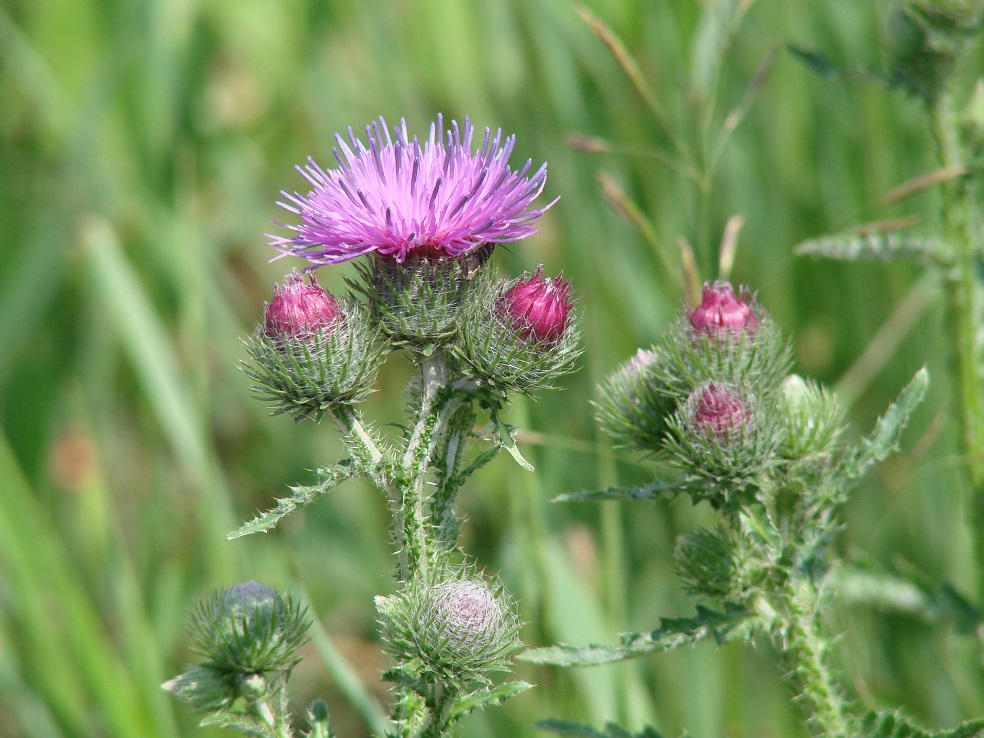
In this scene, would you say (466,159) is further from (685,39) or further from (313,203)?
(685,39)

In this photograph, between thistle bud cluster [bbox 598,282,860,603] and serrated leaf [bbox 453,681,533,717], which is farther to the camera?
thistle bud cluster [bbox 598,282,860,603]

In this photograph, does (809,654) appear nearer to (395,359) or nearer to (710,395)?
(710,395)

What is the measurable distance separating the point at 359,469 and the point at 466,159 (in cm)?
59

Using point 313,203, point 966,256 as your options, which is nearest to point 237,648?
point 313,203

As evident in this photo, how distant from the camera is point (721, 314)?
5.87 feet

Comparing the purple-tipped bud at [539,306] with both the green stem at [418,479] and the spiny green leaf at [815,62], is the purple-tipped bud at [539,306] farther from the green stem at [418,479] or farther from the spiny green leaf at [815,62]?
the spiny green leaf at [815,62]

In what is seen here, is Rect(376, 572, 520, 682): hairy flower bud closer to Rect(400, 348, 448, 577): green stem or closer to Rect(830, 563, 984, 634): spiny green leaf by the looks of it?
Rect(400, 348, 448, 577): green stem

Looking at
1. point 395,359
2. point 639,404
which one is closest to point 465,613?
point 639,404

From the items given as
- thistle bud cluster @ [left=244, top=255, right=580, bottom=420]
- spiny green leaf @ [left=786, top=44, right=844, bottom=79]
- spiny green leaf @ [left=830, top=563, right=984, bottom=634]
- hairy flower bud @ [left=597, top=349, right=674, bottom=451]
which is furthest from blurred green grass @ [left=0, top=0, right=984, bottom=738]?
thistle bud cluster @ [left=244, top=255, right=580, bottom=420]

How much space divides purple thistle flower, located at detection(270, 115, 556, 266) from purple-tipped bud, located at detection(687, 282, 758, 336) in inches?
14.5

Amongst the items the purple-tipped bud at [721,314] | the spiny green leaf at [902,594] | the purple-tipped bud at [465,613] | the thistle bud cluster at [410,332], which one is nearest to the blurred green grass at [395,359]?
the spiny green leaf at [902,594]

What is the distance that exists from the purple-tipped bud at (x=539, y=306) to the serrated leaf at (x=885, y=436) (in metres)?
0.56

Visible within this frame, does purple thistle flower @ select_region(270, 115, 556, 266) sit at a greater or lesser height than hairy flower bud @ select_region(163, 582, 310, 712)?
greater

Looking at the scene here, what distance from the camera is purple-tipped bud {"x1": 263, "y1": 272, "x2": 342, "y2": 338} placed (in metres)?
1.68
